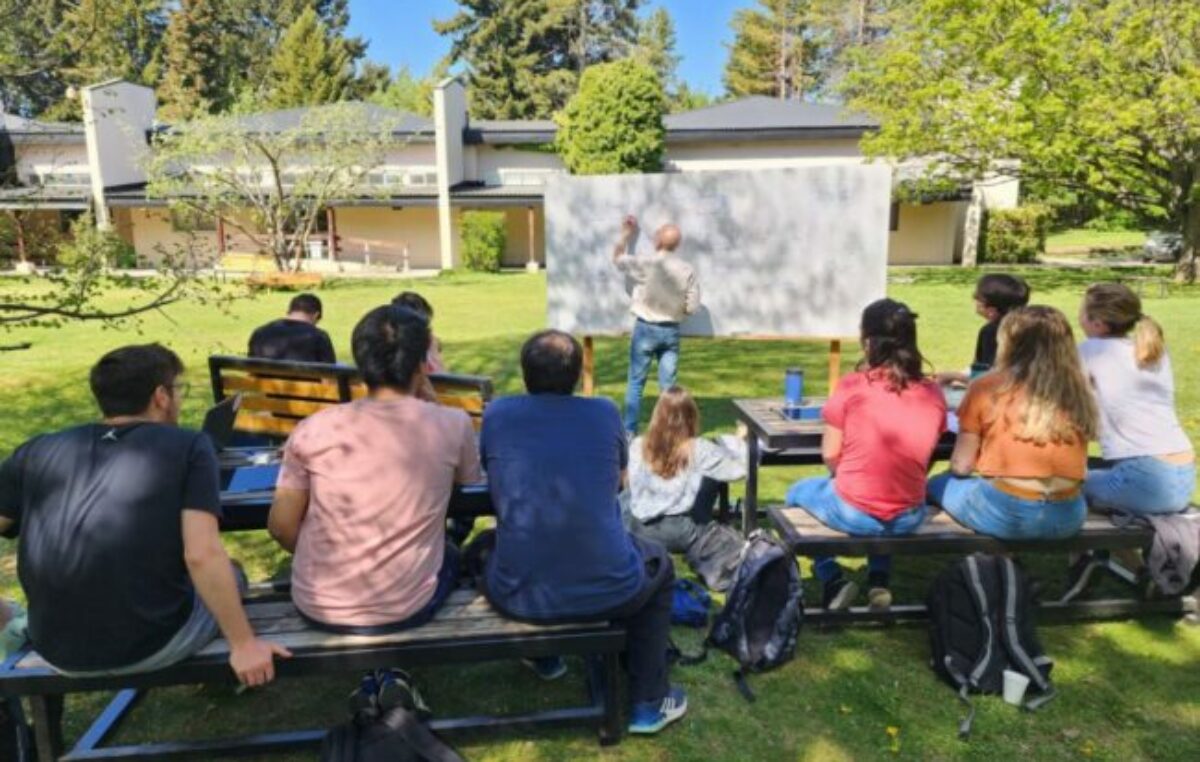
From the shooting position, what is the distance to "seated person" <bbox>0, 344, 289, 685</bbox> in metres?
2.31

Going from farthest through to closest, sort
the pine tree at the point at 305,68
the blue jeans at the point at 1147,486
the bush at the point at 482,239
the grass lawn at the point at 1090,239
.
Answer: the pine tree at the point at 305,68 < the grass lawn at the point at 1090,239 < the bush at the point at 482,239 < the blue jeans at the point at 1147,486

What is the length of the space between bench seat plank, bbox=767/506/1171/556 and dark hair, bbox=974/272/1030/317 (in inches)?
59.8

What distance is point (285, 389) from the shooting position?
477 cm

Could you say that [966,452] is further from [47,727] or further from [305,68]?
[305,68]

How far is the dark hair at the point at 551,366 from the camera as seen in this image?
287 centimetres

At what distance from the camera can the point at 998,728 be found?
3086mm

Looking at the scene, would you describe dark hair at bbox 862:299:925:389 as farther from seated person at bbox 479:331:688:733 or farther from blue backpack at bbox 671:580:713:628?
blue backpack at bbox 671:580:713:628

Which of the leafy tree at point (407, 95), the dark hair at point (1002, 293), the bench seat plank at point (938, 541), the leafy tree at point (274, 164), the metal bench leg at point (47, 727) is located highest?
the leafy tree at point (407, 95)

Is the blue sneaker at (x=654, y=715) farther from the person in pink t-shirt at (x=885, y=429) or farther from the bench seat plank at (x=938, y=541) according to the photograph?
the person in pink t-shirt at (x=885, y=429)

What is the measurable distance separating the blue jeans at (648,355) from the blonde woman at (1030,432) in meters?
3.39

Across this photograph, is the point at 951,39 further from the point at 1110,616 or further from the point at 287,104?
the point at 287,104

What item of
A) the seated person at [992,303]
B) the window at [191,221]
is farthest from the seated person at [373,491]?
the window at [191,221]

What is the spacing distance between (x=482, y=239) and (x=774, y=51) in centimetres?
3237

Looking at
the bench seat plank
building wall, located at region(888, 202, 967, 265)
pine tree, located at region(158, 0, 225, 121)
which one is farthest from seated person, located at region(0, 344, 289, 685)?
pine tree, located at region(158, 0, 225, 121)
